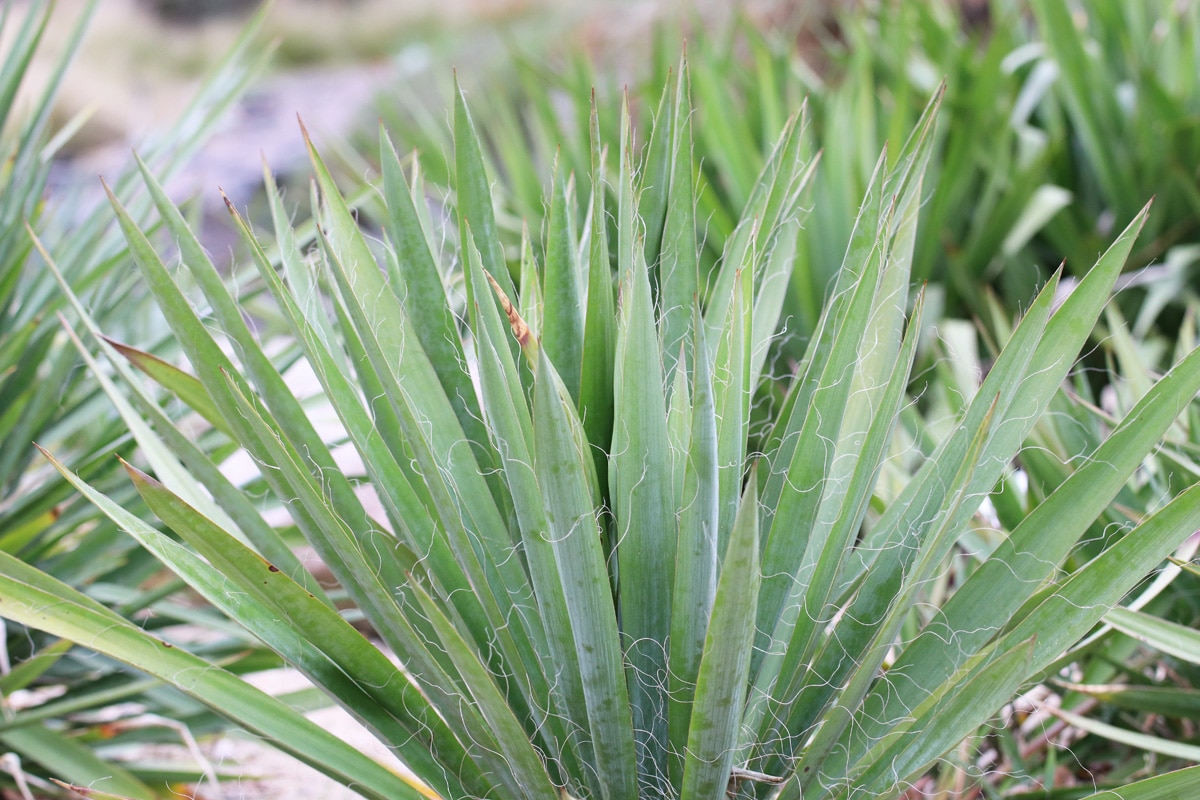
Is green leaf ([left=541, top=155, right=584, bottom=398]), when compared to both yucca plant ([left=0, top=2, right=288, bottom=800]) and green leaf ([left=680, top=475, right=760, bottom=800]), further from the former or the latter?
yucca plant ([left=0, top=2, right=288, bottom=800])

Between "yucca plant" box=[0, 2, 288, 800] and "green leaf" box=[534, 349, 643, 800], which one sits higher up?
"yucca plant" box=[0, 2, 288, 800]

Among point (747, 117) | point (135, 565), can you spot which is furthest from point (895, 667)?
point (747, 117)

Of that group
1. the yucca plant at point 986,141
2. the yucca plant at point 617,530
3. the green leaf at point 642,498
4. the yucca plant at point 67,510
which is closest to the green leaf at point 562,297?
the yucca plant at point 617,530

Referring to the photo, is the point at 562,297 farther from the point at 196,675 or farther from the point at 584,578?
the point at 196,675

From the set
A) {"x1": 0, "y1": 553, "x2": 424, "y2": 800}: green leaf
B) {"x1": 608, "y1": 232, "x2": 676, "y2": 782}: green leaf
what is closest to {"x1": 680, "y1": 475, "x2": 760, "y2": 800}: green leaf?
{"x1": 608, "y1": 232, "x2": 676, "y2": 782}: green leaf

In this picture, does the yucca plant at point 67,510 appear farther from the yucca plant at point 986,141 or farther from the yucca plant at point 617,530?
the yucca plant at point 986,141

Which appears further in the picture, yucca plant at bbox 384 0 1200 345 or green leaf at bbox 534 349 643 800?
yucca plant at bbox 384 0 1200 345

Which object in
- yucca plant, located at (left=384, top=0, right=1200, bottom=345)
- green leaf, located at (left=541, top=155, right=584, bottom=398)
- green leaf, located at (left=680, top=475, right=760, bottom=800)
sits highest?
yucca plant, located at (left=384, top=0, right=1200, bottom=345)

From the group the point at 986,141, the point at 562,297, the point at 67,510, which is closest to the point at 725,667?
the point at 562,297

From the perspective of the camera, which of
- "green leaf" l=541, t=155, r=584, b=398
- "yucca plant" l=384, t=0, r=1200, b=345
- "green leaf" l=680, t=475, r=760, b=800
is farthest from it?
"yucca plant" l=384, t=0, r=1200, b=345
